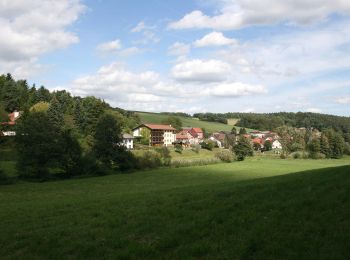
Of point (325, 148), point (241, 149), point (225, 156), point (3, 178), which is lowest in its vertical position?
point (3, 178)

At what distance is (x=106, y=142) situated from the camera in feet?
215

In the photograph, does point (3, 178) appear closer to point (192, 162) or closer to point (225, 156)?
point (192, 162)

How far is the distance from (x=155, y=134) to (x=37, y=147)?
3505 inches

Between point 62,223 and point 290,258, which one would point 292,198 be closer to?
point 290,258

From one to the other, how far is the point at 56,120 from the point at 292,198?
3526 inches

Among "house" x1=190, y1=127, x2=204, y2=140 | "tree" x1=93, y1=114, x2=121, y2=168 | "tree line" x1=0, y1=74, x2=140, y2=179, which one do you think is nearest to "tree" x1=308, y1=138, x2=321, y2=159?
"house" x1=190, y1=127, x2=204, y2=140

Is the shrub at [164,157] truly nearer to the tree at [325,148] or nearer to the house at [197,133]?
the tree at [325,148]

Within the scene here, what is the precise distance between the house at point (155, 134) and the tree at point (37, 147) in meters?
72.3

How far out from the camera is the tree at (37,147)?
53034mm

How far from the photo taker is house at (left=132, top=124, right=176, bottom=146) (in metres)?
134

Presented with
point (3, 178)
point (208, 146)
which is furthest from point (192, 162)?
point (3, 178)

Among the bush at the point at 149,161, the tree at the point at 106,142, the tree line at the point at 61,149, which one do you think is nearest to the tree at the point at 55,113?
the tree line at the point at 61,149

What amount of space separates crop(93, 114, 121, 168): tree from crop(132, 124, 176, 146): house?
61.4 meters

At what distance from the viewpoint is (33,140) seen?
5519cm
